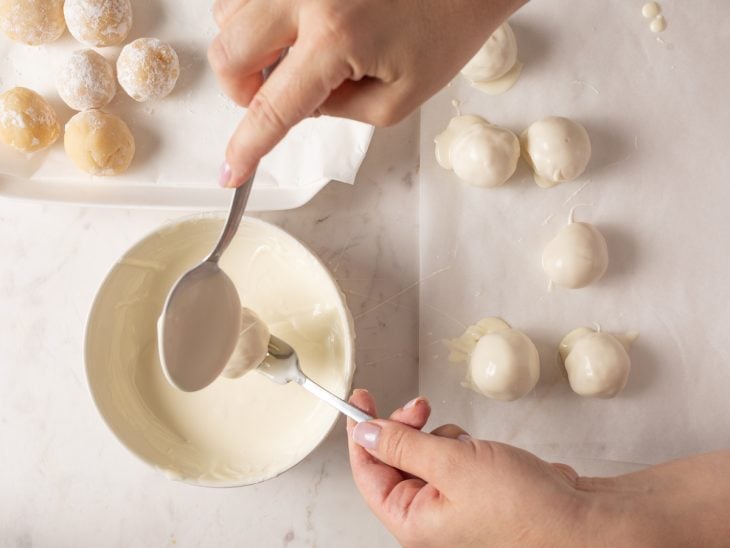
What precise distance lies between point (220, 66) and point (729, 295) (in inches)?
29.5

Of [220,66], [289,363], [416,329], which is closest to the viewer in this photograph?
[220,66]

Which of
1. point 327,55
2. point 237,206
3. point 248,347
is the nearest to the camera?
point 327,55

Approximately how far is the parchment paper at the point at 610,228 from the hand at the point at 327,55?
34cm

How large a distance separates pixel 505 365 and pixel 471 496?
0.90 ft

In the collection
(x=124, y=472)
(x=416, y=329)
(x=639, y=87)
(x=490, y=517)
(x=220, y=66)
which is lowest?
(x=124, y=472)

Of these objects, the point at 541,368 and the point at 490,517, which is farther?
the point at 541,368

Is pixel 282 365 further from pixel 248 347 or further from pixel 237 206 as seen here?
pixel 237 206

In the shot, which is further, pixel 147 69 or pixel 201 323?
pixel 147 69

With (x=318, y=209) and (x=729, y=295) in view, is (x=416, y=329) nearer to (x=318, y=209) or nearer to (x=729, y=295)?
(x=318, y=209)

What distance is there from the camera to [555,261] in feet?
3.35

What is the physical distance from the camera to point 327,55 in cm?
66

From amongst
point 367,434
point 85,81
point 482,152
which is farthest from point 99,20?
point 367,434

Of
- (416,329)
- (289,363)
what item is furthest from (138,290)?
(416,329)


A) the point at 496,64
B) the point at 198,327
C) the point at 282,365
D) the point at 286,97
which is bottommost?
the point at 282,365
